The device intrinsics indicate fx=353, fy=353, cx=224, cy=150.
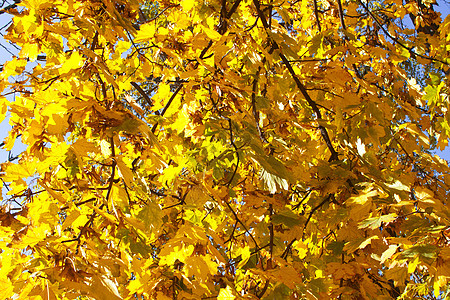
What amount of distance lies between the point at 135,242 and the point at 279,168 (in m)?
0.83

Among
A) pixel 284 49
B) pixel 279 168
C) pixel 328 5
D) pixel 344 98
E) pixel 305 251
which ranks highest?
pixel 328 5

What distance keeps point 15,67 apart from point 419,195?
2026mm

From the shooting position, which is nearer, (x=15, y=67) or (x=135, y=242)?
(x=135, y=242)

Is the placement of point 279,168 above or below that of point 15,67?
below

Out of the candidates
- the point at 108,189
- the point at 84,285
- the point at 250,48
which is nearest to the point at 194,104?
the point at 250,48

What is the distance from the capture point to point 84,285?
3.35 feet

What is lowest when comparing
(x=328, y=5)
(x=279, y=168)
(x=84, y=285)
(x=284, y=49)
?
(x=84, y=285)

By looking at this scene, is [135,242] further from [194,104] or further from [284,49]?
[284,49]

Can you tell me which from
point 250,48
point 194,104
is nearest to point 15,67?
point 194,104

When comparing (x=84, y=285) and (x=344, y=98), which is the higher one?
(x=344, y=98)

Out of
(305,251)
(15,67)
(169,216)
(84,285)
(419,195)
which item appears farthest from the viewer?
(305,251)

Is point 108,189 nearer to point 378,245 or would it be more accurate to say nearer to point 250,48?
point 250,48

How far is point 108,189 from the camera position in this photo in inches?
53.2

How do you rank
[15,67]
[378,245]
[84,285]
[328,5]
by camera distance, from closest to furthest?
[84,285] < [378,245] < [15,67] < [328,5]
